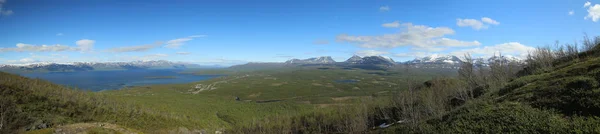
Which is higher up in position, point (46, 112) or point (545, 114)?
point (545, 114)

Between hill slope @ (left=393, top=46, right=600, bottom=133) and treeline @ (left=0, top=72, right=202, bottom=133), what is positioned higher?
hill slope @ (left=393, top=46, right=600, bottom=133)

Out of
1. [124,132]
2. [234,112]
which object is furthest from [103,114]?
[234,112]

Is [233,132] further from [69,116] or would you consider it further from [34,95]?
[34,95]

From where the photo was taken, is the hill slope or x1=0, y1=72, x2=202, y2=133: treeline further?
x1=0, y1=72, x2=202, y2=133: treeline

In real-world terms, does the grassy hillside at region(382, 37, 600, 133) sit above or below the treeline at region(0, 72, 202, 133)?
above

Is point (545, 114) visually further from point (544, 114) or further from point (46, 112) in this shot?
point (46, 112)

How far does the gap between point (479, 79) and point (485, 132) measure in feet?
146

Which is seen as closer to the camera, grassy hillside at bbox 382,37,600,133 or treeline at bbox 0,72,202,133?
grassy hillside at bbox 382,37,600,133

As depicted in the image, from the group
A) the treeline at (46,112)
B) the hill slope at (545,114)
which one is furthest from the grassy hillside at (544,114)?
the treeline at (46,112)

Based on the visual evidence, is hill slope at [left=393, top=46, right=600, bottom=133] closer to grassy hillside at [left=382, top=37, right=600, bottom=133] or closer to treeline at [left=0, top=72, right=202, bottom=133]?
grassy hillside at [left=382, top=37, right=600, bottom=133]

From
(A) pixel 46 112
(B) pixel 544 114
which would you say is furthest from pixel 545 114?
(A) pixel 46 112

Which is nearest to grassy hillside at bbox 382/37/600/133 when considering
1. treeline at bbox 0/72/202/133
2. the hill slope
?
the hill slope

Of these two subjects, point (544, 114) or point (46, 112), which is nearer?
point (544, 114)

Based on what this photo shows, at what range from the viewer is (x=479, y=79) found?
55.7 m
